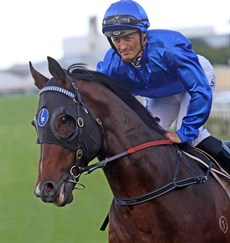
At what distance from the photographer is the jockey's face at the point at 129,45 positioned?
3914 millimetres

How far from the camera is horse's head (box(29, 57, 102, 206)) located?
3.49 meters

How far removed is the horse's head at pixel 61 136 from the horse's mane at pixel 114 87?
174 mm

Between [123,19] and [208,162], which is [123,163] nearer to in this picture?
[208,162]

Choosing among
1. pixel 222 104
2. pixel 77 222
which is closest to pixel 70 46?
pixel 222 104

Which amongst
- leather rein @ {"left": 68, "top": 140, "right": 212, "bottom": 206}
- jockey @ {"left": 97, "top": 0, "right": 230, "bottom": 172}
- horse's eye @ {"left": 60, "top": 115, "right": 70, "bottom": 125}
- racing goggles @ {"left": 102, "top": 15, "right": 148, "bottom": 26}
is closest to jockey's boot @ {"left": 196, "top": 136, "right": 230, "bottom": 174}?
jockey @ {"left": 97, "top": 0, "right": 230, "bottom": 172}

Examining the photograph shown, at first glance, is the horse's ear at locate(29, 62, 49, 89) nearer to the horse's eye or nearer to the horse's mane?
the horse's mane

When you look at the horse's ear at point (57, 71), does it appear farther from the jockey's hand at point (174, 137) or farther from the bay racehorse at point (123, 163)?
the jockey's hand at point (174, 137)

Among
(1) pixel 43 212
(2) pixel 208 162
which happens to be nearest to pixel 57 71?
(2) pixel 208 162

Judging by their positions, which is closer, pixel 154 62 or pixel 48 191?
pixel 48 191

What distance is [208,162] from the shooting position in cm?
420

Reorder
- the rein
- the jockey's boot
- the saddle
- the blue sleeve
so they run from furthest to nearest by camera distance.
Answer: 1. the jockey's boot
2. the saddle
3. the blue sleeve
4. the rein

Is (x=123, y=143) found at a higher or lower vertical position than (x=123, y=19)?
lower

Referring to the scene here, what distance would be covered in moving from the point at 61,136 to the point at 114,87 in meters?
0.54

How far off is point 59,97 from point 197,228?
3.45 feet
